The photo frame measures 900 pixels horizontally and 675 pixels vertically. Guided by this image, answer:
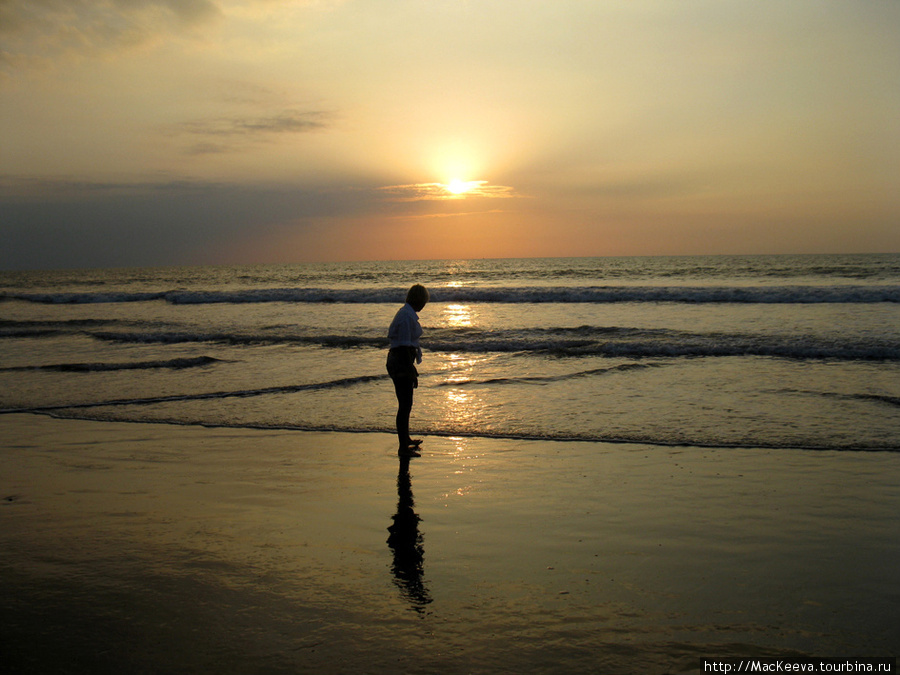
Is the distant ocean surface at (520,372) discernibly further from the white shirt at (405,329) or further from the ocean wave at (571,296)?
the white shirt at (405,329)

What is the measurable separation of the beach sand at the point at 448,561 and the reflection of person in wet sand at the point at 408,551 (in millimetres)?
21

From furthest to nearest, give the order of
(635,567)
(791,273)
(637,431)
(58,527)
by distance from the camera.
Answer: (791,273)
(637,431)
(58,527)
(635,567)

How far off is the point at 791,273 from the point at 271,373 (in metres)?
42.4

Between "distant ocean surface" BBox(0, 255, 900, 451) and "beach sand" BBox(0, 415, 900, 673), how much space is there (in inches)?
59.2

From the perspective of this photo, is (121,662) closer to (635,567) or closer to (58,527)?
(58,527)

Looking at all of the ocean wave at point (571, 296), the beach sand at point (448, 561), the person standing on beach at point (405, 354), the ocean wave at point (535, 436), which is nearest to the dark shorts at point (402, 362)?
the person standing on beach at point (405, 354)

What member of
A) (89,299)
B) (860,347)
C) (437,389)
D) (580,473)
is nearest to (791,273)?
(860,347)

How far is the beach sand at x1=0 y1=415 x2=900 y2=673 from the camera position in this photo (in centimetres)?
314

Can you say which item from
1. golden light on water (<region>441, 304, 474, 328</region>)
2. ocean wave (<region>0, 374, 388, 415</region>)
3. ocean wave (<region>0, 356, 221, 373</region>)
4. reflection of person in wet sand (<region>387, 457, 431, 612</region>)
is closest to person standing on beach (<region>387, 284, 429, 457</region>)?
reflection of person in wet sand (<region>387, 457, 431, 612</region>)

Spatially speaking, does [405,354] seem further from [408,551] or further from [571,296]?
[571,296]

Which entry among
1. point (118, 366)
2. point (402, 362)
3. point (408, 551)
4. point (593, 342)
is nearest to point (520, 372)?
point (593, 342)

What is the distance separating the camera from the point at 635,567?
399 cm

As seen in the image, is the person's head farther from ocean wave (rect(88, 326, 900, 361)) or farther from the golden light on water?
the golden light on water

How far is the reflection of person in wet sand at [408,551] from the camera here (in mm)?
3672
